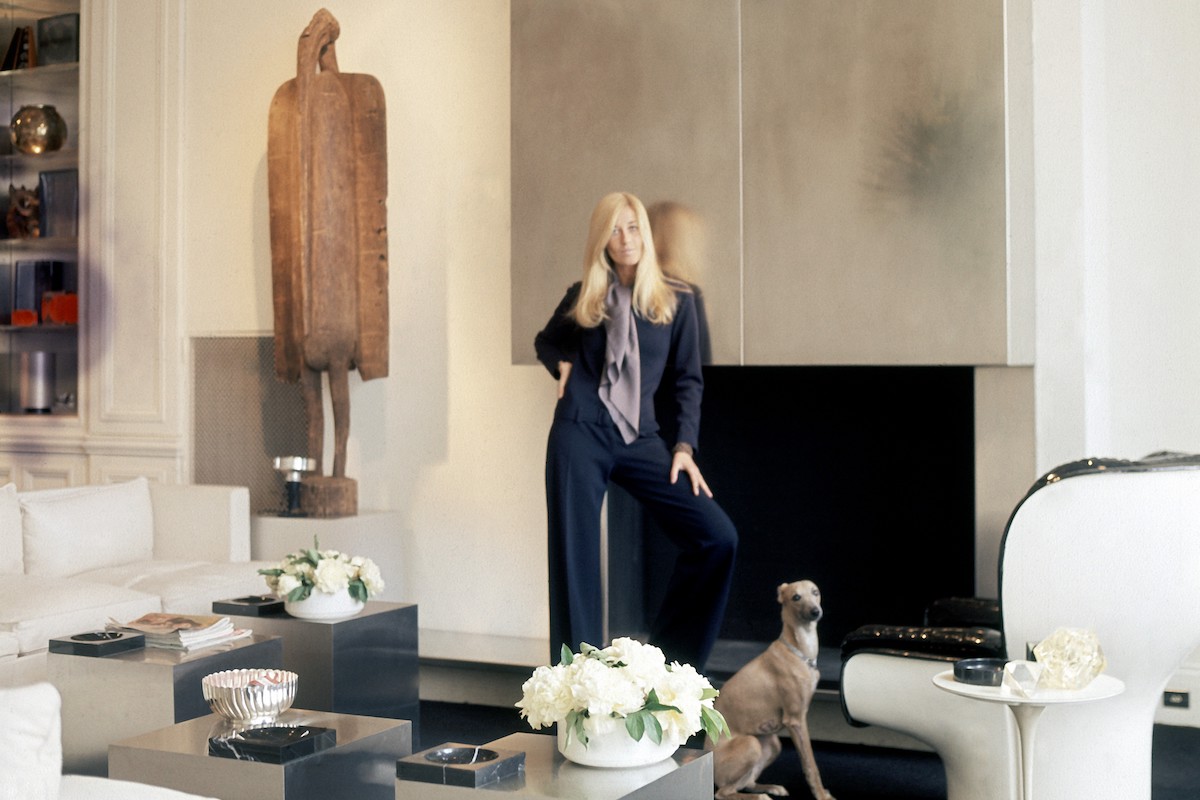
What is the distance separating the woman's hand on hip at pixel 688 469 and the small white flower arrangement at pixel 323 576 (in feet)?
3.49

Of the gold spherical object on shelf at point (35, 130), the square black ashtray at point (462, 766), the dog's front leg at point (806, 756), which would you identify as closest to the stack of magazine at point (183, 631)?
the square black ashtray at point (462, 766)

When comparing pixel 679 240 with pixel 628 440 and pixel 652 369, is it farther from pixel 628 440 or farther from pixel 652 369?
pixel 628 440

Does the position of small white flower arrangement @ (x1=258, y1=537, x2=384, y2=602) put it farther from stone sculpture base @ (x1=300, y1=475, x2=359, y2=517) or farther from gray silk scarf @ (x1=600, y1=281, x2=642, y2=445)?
stone sculpture base @ (x1=300, y1=475, x2=359, y2=517)

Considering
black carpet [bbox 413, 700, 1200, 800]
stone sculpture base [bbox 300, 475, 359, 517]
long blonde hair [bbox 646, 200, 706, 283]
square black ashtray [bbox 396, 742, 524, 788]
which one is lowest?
black carpet [bbox 413, 700, 1200, 800]

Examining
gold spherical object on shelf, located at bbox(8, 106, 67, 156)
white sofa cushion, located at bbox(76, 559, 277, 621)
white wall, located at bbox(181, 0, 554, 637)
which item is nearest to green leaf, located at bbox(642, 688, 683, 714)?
white sofa cushion, located at bbox(76, 559, 277, 621)

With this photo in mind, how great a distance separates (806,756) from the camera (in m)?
3.70

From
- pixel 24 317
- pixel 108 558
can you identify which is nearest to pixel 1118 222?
pixel 108 558

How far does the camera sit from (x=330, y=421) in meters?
6.02

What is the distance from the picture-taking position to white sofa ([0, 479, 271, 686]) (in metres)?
4.29

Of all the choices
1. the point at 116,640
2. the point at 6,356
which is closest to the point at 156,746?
the point at 116,640

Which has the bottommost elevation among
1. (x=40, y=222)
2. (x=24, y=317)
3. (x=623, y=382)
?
(x=623, y=382)

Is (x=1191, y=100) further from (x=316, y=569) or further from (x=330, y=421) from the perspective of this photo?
(x=330, y=421)

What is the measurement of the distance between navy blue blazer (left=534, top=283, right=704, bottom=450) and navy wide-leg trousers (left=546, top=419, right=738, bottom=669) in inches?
2.3

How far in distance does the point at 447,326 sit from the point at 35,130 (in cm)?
260
